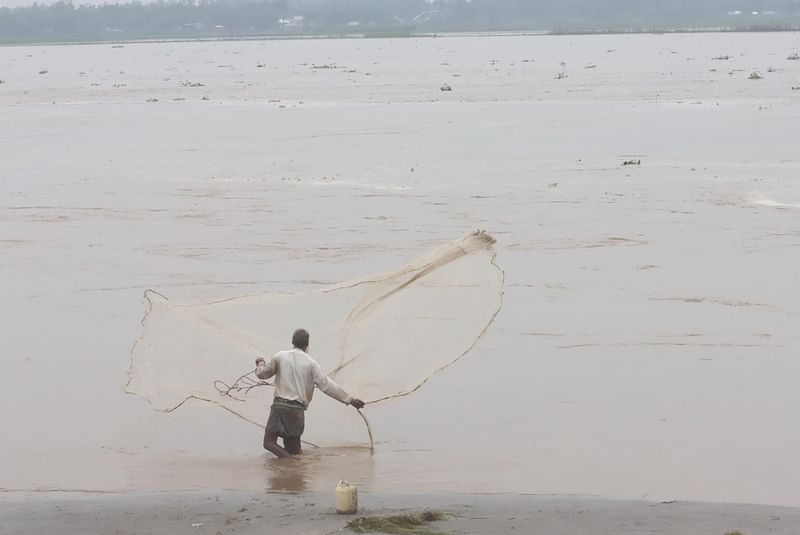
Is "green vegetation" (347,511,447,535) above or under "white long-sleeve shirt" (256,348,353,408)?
under

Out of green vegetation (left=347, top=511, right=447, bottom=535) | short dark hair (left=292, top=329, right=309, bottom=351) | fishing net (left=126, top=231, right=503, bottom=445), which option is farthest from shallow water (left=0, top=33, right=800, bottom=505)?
green vegetation (left=347, top=511, right=447, bottom=535)

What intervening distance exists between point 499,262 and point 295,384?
6764 mm

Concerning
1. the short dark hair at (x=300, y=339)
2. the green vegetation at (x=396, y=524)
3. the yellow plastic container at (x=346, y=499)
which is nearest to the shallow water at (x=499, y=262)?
the short dark hair at (x=300, y=339)

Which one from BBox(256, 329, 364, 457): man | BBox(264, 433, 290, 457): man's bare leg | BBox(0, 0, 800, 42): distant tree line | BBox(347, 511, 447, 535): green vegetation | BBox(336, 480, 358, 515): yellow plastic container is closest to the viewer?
BBox(347, 511, 447, 535): green vegetation

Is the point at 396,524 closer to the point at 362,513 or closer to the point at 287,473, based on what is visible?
the point at 362,513

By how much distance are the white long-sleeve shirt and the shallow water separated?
559 millimetres

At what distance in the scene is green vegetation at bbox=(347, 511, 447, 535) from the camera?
6652mm

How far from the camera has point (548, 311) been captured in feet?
42.3

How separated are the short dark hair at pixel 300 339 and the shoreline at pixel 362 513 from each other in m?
1.01

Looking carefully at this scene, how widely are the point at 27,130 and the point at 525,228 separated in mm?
19718

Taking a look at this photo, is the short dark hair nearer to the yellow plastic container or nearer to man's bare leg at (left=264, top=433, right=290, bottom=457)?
man's bare leg at (left=264, top=433, right=290, bottom=457)

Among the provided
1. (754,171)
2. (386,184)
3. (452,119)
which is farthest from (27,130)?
(754,171)

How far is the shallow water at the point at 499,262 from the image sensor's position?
8.98 m

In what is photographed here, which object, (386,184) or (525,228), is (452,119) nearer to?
(386,184)
